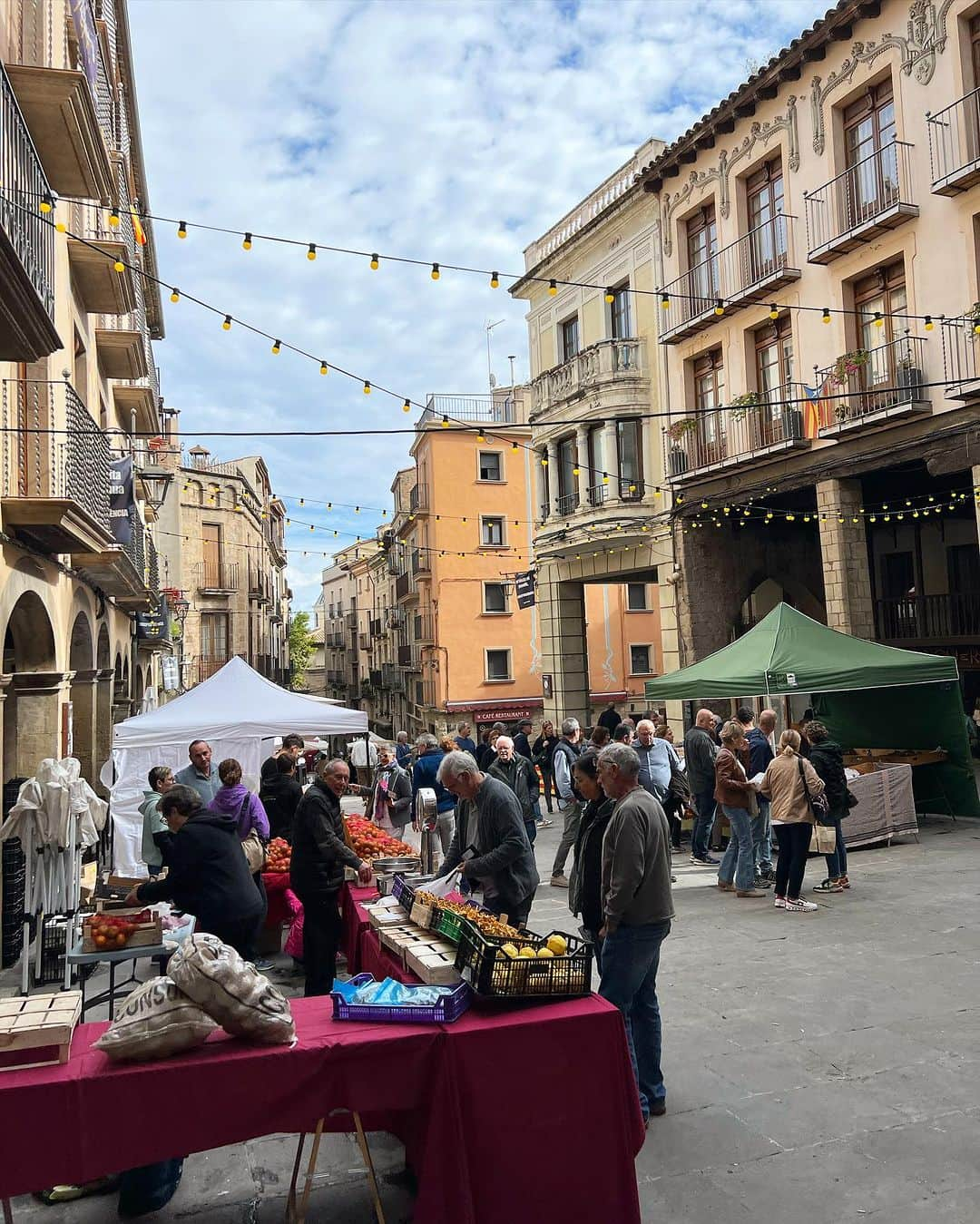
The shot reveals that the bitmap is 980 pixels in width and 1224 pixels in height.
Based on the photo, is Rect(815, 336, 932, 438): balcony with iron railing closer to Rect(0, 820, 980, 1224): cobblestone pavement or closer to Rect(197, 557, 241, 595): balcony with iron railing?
Rect(0, 820, 980, 1224): cobblestone pavement

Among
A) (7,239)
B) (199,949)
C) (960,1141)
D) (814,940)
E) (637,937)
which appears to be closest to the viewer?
(199,949)

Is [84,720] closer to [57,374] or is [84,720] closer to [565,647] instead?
[57,374]

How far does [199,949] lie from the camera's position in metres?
3.56

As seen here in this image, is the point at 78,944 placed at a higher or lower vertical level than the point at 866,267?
lower

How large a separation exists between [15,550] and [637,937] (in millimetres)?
7376

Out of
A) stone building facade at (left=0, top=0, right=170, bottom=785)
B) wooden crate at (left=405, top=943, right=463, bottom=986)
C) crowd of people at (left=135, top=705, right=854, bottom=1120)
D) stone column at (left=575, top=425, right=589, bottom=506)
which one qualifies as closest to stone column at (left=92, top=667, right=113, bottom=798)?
stone building facade at (left=0, top=0, right=170, bottom=785)

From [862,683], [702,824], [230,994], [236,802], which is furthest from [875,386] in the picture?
[230,994]

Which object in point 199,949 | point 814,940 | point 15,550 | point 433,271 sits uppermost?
point 433,271

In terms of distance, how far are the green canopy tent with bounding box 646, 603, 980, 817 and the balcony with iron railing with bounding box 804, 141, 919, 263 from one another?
24.0 ft

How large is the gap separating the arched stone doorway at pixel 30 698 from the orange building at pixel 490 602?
23.4 metres

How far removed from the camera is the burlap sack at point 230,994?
3471mm

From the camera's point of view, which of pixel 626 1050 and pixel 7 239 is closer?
pixel 626 1050

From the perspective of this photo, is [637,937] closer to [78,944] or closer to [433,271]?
[78,944]

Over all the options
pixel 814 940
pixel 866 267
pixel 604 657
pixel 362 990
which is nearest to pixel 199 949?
pixel 362 990
